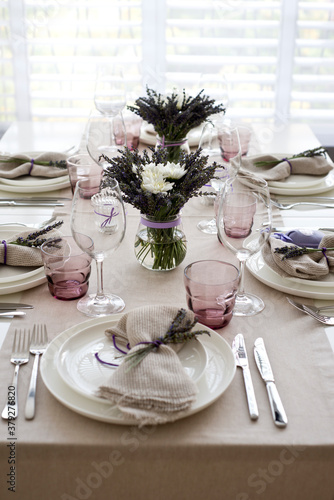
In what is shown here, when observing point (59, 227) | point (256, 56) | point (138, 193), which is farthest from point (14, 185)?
point (256, 56)

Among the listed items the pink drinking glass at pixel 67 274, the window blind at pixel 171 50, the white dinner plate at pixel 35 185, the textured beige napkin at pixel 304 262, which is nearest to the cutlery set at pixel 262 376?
the textured beige napkin at pixel 304 262

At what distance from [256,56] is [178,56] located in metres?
0.46

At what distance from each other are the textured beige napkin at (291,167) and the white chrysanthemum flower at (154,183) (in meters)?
0.62

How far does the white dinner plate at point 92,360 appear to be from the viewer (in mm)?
927

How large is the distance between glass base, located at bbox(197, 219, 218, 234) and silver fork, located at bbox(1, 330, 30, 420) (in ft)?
2.08

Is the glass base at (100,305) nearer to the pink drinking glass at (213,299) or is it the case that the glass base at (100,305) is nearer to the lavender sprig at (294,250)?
the pink drinking glass at (213,299)

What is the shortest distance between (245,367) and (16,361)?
1.28ft

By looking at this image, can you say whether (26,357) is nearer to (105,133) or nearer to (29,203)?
(29,203)

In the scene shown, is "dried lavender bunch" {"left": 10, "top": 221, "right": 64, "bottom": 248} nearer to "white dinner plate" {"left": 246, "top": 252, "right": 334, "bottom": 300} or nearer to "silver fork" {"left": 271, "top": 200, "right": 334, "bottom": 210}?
"white dinner plate" {"left": 246, "top": 252, "right": 334, "bottom": 300}

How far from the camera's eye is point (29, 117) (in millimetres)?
3600

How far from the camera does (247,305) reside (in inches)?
47.1

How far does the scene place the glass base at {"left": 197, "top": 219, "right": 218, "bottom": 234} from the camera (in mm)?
1558

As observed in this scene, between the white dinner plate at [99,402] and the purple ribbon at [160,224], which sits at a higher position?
the purple ribbon at [160,224]

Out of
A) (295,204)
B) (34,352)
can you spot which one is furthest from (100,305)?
(295,204)
